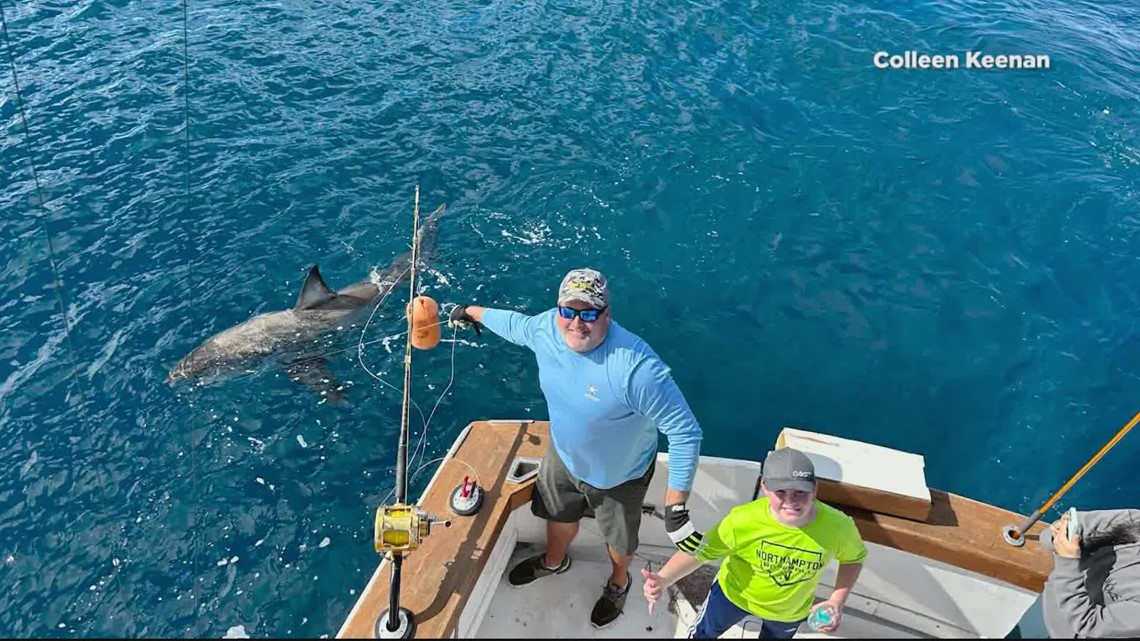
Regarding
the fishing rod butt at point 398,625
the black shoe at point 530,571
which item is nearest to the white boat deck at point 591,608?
the black shoe at point 530,571

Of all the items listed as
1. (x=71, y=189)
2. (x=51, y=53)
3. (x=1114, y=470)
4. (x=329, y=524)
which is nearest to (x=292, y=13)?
(x=51, y=53)

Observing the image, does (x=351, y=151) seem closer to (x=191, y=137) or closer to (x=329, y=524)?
(x=191, y=137)

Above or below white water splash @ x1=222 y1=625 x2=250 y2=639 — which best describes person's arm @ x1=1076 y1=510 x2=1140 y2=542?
above

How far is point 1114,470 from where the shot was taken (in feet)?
25.7

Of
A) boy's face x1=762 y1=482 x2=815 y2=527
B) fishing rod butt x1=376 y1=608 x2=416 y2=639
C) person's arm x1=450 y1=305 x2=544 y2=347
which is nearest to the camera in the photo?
boy's face x1=762 y1=482 x2=815 y2=527

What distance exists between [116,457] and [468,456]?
4.25 metres

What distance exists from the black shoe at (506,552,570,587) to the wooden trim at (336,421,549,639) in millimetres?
622

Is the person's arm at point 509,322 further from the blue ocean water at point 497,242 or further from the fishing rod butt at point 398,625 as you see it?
the blue ocean water at point 497,242

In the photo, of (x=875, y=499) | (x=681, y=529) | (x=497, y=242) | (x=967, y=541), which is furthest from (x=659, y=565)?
(x=497, y=242)

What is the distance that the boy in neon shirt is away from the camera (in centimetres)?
408

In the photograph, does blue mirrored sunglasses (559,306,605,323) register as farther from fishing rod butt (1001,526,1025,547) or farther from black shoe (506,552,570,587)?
fishing rod butt (1001,526,1025,547)

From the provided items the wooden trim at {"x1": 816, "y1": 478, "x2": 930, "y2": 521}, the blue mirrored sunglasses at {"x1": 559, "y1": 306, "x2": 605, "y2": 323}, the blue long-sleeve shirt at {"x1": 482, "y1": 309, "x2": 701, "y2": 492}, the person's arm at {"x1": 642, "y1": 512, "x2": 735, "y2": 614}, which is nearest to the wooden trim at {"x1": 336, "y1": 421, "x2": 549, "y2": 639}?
the blue long-sleeve shirt at {"x1": 482, "y1": 309, "x2": 701, "y2": 492}

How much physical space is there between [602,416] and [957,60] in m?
13.7

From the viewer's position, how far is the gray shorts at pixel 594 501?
199 inches
